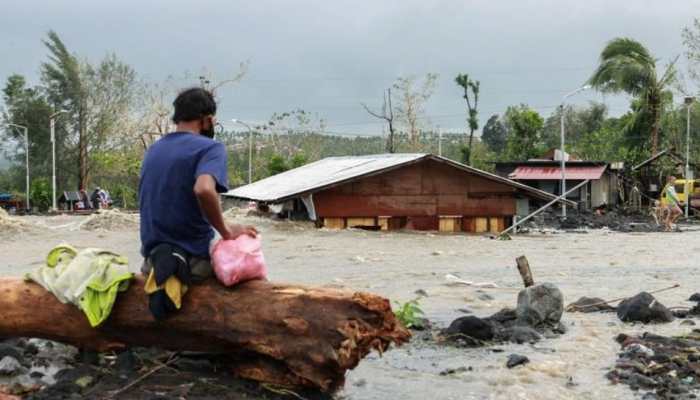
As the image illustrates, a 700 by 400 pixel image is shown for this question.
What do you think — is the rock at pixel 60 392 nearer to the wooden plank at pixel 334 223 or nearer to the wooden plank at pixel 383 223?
the wooden plank at pixel 334 223

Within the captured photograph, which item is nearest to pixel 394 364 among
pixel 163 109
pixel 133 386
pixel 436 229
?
pixel 133 386

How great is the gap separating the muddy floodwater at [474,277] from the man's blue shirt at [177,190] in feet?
6.17

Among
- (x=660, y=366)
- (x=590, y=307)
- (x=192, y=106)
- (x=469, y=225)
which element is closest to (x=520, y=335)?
(x=660, y=366)

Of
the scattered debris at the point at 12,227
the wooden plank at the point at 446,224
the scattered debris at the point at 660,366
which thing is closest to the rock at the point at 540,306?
the scattered debris at the point at 660,366

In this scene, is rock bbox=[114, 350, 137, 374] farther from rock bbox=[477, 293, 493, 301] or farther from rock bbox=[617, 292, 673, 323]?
rock bbox=[477, 293, 493, 301]

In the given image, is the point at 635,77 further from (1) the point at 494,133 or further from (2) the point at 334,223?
(1) the point at 494,133

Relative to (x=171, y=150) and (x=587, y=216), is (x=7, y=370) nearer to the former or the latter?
(x=171, y=150)

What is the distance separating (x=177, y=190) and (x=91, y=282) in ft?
3.36

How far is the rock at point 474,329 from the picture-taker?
8.82m

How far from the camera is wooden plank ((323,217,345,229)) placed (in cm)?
2447

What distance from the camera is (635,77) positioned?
49.5 metres

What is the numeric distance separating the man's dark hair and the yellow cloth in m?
1.06

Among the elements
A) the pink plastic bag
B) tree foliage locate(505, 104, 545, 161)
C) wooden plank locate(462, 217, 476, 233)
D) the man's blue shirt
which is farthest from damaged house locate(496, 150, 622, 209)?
the man's blue shirt

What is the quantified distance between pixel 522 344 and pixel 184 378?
3.66 m
